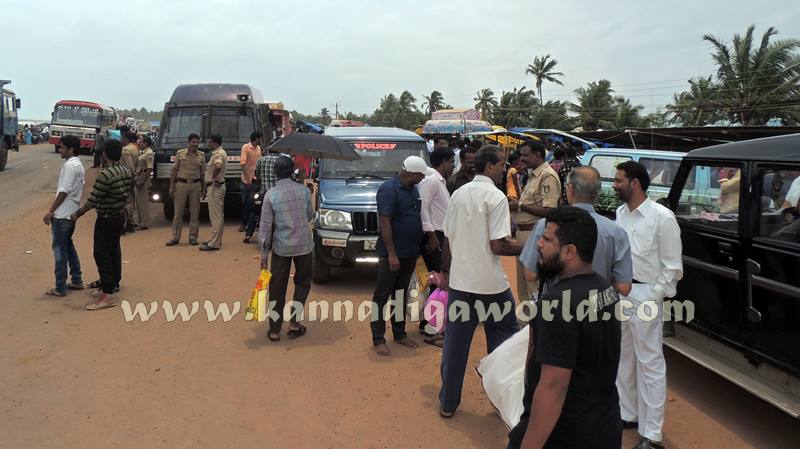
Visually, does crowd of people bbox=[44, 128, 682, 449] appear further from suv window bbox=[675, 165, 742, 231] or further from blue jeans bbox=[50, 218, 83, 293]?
suv window bbox=[675, 165, 742, 231]

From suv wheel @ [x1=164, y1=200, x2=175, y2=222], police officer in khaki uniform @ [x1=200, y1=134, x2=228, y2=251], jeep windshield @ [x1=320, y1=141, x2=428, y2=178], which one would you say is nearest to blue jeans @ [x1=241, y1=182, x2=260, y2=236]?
police officer in khaki uniform @ [x1=200, y1=134, x2=228, y2=251]

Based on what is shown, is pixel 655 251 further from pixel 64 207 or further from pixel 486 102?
pixel 486 102

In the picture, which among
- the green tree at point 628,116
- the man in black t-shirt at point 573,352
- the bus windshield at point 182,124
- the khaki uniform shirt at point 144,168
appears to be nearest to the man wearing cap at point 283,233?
the man in black t-shirt at point 573,352

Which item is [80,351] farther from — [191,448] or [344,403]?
[344,403]

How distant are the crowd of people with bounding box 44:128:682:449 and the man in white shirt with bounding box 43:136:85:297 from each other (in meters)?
0.01

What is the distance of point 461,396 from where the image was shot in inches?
157

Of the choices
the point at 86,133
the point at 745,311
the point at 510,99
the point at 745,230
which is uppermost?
the point at 510,99

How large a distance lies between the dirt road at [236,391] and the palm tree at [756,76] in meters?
23.0

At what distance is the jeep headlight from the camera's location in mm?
6250

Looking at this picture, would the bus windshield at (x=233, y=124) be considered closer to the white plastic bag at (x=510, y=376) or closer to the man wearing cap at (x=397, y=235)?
the man wearing cap at (x=397, y=235)

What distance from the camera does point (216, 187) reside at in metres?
8.62

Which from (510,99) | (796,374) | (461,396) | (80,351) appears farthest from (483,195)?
(510,99)

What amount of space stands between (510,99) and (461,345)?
60.2m

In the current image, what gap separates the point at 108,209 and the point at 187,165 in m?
3.06
